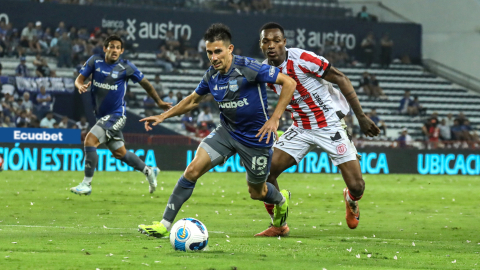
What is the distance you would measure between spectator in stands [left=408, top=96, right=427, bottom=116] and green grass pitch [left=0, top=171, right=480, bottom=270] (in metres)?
13.4

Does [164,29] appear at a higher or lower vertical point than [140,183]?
higher

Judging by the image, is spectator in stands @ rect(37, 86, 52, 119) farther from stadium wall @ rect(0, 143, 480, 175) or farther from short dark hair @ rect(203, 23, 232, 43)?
short dark hair @ rect(203, 23, 232, 43)

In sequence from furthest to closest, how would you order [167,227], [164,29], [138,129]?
[164,29] → [138,129] → [167,227]

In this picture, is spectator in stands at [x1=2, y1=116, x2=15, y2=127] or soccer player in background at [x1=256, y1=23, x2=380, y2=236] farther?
spectator in stands at [x1=2, y1=116, x2=15, y2=127]

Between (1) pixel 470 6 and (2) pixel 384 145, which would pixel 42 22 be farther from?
(1) pixel 470 6

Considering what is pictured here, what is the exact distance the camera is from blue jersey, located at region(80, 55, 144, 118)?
12930mm

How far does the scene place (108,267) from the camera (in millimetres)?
5840

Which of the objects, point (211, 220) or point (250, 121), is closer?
point (250, 121)

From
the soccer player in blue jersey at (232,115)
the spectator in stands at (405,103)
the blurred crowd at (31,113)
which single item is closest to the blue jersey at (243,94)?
the soccer player in blue jersey at (232,115)

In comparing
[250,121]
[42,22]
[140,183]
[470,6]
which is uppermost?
[470,6]

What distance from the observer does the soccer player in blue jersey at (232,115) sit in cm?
756

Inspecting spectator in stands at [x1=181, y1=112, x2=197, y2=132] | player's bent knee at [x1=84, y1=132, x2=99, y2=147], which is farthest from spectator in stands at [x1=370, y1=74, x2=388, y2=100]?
player's bent knee at [x1=84, y1=132, x2=99, y2=147]

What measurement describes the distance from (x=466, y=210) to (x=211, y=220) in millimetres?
5337

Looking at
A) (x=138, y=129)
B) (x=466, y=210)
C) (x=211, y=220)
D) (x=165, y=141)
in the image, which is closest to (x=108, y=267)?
(x=211, y=220)
